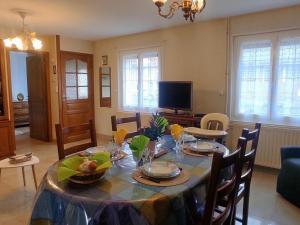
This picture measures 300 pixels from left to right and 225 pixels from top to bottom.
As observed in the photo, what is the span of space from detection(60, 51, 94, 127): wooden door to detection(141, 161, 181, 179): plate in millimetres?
4273

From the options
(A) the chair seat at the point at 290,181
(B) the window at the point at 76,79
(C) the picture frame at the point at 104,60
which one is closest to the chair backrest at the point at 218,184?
(A) the chair seat at the point at 290,181

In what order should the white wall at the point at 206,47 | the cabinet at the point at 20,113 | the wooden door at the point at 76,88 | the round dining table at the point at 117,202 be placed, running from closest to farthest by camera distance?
the round dining table at the point at 117,202 → the white wall at the point at 206,47 → the wooden door at the point at 76,88 → the cabinet at the point at 20,113

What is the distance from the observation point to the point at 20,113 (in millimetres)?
7262

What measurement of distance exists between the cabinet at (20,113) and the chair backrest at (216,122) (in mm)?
5902

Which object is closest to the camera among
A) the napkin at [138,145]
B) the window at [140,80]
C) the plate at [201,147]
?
the napkin at [138,145]

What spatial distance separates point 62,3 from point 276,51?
10.1 ft

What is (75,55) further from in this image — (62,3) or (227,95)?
(227,95)

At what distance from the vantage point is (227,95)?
4.04 metres

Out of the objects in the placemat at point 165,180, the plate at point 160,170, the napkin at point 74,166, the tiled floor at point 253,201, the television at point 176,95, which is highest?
the television at point 176,95

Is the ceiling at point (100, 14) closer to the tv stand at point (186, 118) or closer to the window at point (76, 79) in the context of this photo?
the window at point (76, 79)

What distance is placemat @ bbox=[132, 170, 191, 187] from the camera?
1.48 m

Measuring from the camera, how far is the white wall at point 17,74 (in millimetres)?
7695

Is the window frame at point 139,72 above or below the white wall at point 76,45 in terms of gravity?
below

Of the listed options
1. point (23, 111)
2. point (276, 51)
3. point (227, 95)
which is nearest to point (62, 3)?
point (227, 95)
